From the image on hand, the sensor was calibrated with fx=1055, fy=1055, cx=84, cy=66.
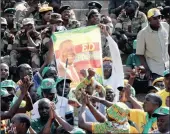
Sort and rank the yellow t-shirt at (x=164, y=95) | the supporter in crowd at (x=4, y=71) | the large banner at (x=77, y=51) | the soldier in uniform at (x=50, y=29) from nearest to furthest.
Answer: the yellow t-shirt at (x=164, y=95)
the large banner at (x=77, y=51)
the supporter in crowd at (x=4, y=71)
the soldier in uniform at (x=50, y=29)

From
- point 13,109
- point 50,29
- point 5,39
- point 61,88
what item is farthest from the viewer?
point 5,39

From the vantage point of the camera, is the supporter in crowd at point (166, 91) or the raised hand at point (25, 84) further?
the supporter in crowd at point (166, 91)

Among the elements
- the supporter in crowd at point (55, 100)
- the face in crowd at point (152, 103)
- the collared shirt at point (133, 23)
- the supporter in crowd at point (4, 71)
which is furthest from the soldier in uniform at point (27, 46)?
the face in crowd at point (152, 103)

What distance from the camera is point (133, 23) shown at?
19703 mm

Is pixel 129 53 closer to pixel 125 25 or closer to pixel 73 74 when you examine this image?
pixel 125 25

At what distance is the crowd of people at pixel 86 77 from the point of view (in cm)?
1418

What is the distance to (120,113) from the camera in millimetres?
13711

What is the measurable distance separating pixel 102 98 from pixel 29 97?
1111 mm

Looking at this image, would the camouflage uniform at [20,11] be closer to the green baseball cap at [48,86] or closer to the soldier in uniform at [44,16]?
the soldier in uniform at [44,16]

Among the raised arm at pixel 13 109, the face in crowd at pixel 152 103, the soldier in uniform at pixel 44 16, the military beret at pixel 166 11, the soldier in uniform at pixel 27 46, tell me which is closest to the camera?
the face in crowd at pixel 152 103

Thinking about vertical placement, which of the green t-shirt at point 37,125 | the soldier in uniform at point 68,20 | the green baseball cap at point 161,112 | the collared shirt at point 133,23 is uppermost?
the soldier in uniform at point 68,20

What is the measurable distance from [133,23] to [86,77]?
4.22 metres

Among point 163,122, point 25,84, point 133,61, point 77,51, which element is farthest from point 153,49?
point 163,122

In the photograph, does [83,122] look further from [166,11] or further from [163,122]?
[166,11]
